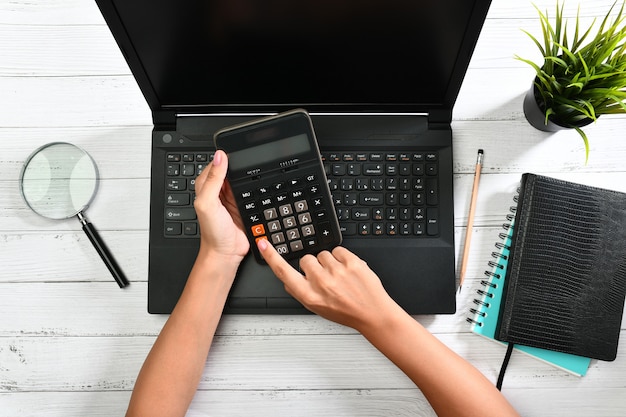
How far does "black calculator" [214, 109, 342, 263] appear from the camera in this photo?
2.21ft

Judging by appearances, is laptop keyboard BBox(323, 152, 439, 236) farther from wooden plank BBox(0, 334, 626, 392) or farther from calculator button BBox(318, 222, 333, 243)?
wooden plank BBox(0, 334, 626, 392)

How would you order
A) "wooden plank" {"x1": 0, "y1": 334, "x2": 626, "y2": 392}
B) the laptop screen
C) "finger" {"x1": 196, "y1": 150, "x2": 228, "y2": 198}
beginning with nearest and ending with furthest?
the laptop screen → "finger" {"x1": 196, "y1": 150, "x2": 228, "y2": 198} → "wooden plank" {"x1": 0, "y1": 334, "x2": 626, "y2": 392}

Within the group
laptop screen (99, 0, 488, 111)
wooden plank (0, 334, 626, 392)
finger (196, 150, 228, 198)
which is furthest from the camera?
wooden plank (0, 334, 626, 392)

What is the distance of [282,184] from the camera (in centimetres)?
70

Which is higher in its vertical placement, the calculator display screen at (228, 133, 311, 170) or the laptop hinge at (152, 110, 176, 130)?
the laptop hinge at (152, 110, 176, 130)

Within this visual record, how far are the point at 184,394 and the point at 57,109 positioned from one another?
516mm

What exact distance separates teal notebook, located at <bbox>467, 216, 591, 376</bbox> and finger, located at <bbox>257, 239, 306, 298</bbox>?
0.29 meters

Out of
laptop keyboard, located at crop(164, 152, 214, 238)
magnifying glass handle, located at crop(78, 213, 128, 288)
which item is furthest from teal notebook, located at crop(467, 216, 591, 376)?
magnifying glass handle, located at crop(78, 213, 128, 288)

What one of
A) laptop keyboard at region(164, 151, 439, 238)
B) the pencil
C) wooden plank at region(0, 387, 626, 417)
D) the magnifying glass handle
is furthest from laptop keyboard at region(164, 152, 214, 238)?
the pencil

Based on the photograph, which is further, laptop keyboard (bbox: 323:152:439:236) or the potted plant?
laptop keyboard (bbox: 323:152:439:236)

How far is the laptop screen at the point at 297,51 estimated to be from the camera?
56cm

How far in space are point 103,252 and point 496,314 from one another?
0.64 m

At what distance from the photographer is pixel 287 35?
23.3 inches

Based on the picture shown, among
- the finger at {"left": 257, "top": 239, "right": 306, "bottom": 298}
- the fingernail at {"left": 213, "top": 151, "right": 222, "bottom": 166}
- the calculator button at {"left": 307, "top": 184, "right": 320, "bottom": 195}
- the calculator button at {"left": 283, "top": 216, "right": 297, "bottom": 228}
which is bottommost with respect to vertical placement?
the finger at {"left": 257, "top": 239, "right": 306, "bottom": 298}
